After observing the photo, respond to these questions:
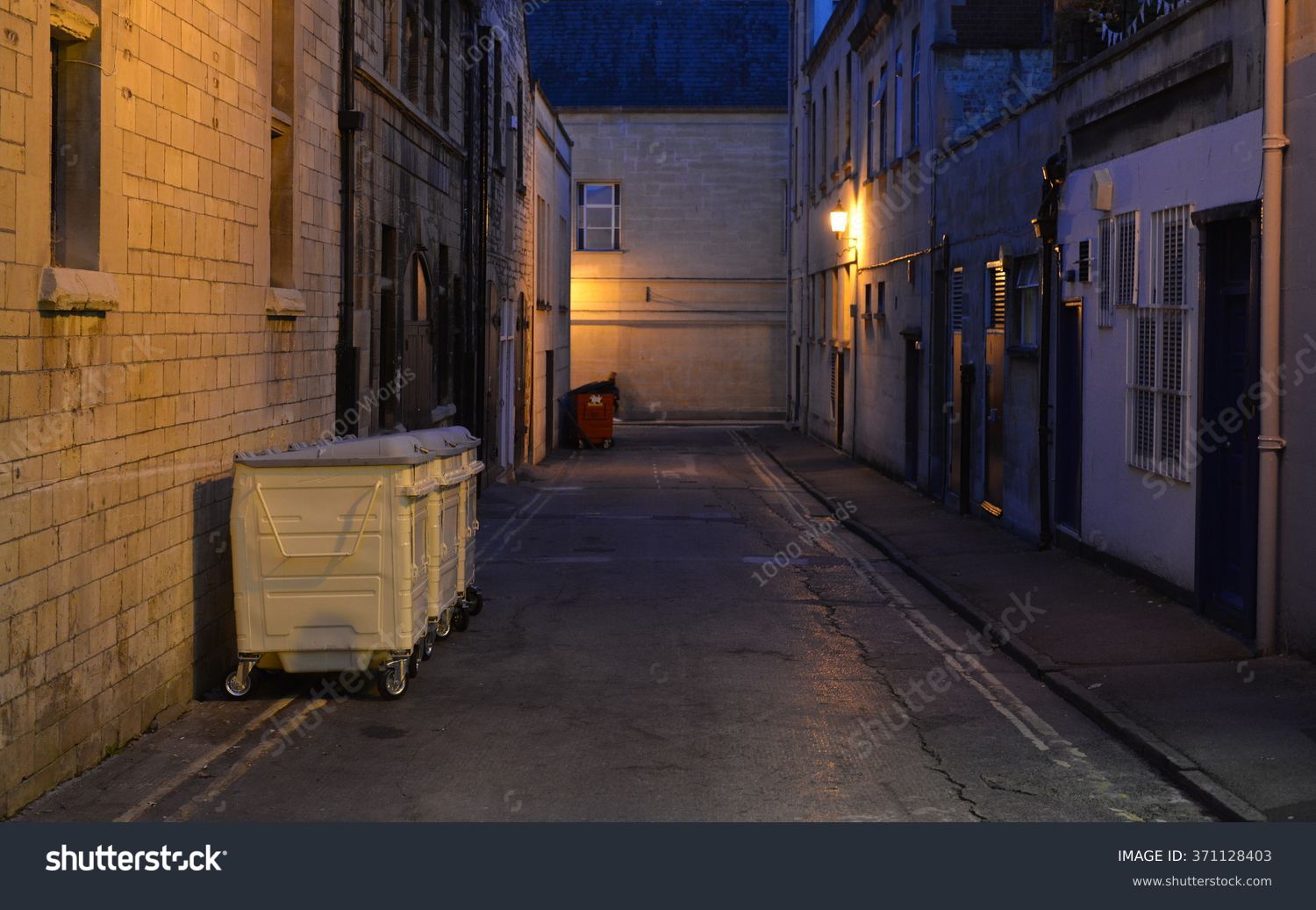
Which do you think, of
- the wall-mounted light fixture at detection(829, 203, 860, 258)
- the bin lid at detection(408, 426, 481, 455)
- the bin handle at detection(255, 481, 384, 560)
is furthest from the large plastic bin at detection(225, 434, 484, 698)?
the wall-mounted light fixture at detection(829, 203, 860, 258)

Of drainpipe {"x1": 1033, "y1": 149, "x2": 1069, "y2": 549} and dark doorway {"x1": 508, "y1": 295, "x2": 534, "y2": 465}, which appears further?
dark doorway {"x1": 508, "y1": 295, "x2": 534, "y2": 465}

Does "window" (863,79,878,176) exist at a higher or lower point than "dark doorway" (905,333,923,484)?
higher

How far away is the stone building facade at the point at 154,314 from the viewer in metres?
7.39

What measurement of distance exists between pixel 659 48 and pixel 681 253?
22.0ft

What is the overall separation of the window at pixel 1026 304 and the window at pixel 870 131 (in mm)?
10759

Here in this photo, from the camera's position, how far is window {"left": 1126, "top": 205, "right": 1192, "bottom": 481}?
493 inches

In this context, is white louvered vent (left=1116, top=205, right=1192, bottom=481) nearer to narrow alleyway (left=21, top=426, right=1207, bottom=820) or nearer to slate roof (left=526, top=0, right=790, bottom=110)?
narrow alleyway (left=21, top=426, right=1207, bottom=820)

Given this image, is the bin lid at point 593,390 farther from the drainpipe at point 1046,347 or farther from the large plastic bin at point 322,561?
the large plastic bin at point 322,561

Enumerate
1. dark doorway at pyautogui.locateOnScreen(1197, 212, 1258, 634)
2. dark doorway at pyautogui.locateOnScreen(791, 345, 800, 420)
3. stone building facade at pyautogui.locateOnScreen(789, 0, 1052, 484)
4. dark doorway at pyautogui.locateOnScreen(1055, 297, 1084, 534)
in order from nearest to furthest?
1. dark doorway at pyautogui.locateOnScreen(1197, 212, 1258, 634)
2. dark doorway at pyautogui.locateOnScreen(1055, 297, 1084, 534)
3. stone building facade at pyautogui.locateOnScreen(789, 0, 1052, 484)
4. dark doorway at pyautogui.locateOnScreen(791, 345, 800, 420)

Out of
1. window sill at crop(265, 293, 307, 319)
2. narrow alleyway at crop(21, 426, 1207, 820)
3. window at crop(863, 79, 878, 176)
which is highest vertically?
window at crop(863, 79, 878, 176)

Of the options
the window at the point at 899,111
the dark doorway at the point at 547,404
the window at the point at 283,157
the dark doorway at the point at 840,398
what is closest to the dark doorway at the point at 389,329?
the window at the point at 283,157

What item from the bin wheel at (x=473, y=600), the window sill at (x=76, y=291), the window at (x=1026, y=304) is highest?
the window at (x=1026, y=304)

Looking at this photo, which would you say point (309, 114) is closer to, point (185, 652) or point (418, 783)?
point (185, 652)

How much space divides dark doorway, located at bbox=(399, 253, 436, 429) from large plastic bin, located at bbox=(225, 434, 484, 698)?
25.4ft
